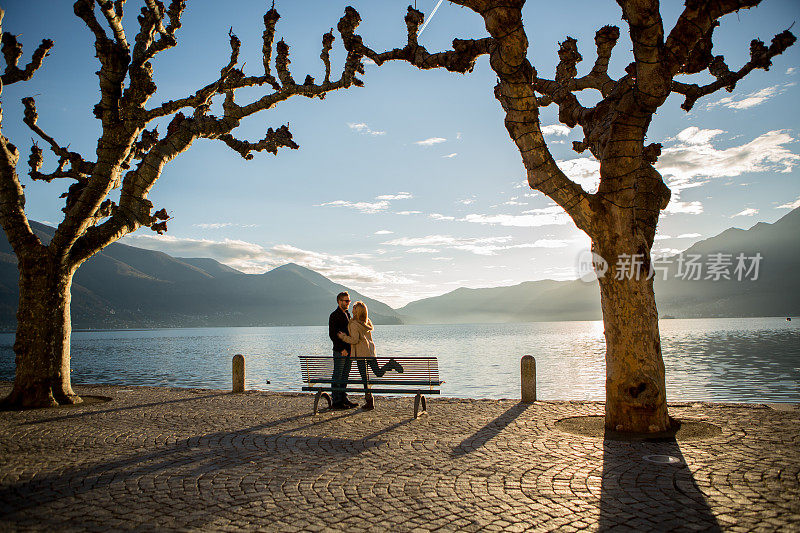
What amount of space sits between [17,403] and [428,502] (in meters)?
9.93

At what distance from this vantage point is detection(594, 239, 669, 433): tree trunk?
25.5 ft

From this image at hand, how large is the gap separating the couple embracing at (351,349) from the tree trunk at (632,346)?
12.0 ft

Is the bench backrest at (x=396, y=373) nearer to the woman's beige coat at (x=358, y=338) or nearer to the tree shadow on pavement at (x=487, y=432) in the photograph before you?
the woman's beige coat at (x=358, y=338)

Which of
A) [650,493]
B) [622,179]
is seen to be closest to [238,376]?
[622,179]

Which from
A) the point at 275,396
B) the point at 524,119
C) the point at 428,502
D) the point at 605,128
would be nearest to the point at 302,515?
the point at 428,502

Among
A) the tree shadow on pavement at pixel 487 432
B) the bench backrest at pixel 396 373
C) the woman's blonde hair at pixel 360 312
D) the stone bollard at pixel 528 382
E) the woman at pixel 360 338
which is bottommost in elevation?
the tree shadow on pavement at pixel 487 432

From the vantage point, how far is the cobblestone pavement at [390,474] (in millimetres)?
4496

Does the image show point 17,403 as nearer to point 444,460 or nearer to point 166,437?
point 166,437

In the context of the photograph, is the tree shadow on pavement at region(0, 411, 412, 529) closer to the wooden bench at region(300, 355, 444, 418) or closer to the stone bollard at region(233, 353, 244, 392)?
the wooden bench at region(300, 355, 444, 418)

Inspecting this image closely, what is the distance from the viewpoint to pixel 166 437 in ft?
25.9

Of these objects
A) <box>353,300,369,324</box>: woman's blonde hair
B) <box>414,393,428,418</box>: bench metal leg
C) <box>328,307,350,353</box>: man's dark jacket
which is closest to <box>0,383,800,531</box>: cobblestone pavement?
<box>414,393,428,418</box>: bench metal leg

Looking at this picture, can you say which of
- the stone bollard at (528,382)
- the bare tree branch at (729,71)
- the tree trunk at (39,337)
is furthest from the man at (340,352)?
the bare tree branch at (729,71)

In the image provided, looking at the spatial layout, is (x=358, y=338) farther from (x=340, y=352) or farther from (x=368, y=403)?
(x=368, y=403)

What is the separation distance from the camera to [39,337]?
431 inches
